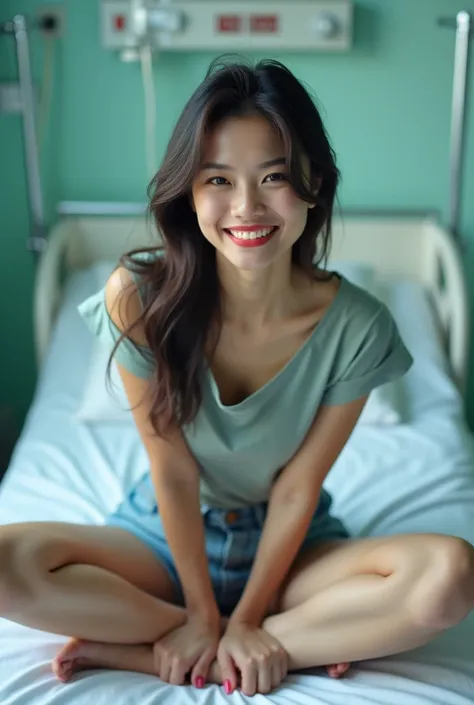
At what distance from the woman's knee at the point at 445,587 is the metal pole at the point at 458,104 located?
49.7 inches

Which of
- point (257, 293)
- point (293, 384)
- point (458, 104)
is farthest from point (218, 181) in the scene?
point (458, 104)

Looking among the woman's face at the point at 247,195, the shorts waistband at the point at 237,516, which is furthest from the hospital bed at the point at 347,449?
the woman's face at the point at 247,195

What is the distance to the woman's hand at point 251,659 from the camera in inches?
48.0

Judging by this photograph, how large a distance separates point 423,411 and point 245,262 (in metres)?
0.92

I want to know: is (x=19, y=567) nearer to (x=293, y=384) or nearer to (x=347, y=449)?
(x=293, y=384)

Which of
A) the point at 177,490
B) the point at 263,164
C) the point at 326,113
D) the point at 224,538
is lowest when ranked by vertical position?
the point at 224,538

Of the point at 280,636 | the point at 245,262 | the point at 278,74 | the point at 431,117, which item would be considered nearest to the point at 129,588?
the point at 280,636

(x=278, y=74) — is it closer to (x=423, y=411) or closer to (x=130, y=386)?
(x=130, y=386)

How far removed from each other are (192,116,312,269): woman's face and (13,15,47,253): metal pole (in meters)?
1.14

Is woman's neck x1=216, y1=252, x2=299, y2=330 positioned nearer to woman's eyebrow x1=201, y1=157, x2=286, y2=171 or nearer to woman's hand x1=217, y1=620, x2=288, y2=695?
woman's eyebrow x1=201, y1=157, x2=286, y2=171

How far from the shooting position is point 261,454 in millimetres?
1326

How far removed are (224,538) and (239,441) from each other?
7.3 inches

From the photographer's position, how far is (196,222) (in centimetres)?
127

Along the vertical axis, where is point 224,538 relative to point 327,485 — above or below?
above
